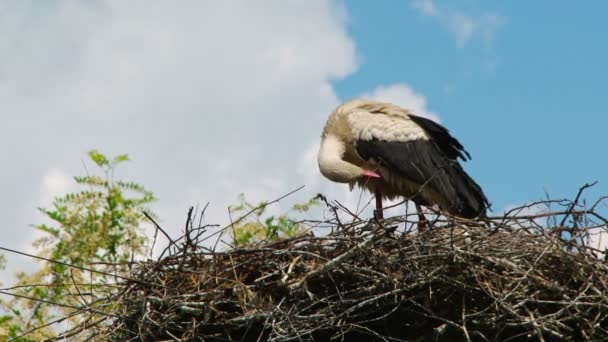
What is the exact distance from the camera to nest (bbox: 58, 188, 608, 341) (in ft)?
18.9

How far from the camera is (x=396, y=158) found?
9.03 m

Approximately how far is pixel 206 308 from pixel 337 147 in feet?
11.1

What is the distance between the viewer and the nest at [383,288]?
227 inches

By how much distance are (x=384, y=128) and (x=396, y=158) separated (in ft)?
0.81

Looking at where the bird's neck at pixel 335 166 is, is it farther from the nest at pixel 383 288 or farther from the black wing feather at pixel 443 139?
the nest at pixel 383 288

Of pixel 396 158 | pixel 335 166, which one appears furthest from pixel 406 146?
pixel 335 166

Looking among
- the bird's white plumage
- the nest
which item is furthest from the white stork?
the nest

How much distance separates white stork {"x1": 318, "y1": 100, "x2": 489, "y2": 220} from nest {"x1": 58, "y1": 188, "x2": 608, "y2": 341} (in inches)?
95.8

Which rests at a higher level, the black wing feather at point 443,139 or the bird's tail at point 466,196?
the black wing feather at point 443,139

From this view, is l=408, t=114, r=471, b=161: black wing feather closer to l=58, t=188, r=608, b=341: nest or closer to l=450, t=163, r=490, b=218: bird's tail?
l=450, t=163, r=490, b=218: bird's tail

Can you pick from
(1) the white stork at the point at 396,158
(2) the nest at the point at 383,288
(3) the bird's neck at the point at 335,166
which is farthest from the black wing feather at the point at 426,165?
(2) the nest at the point at 383,288

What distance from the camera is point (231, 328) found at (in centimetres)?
599

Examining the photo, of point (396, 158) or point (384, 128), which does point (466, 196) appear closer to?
point (396, 158)

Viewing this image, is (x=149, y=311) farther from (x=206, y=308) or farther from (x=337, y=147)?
(x=337, y=147)
